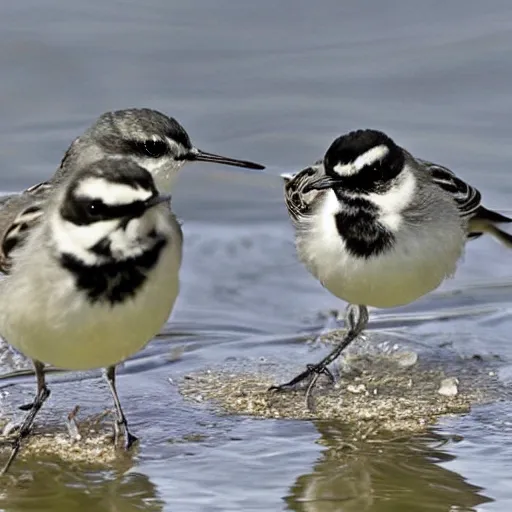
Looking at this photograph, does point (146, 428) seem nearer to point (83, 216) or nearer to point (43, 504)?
point (43, 504)

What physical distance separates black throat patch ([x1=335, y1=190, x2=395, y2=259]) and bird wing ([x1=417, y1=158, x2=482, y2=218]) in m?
0.84

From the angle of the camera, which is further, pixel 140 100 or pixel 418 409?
pixel 140 100

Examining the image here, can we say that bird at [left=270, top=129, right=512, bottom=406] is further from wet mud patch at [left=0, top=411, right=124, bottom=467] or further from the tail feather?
wet mud patch at [left=0, top=411, right=124, bottom=467]

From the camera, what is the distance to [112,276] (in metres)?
6.89

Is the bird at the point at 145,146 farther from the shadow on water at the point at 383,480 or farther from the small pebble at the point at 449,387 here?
the shadow on water at the point at 383,480

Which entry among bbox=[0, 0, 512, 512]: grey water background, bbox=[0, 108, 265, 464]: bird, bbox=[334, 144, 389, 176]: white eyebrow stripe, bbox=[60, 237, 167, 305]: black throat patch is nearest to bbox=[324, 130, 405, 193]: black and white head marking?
bbox=[334, 144, 389, 176]: white eyebrow stripe

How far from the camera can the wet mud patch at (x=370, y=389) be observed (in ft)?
27.6

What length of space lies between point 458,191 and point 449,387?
130 centimetres

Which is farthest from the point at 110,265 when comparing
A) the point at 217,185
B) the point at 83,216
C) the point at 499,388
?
the point at 217,185

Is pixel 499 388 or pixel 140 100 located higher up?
pixel 140 100

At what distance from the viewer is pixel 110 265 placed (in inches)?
270

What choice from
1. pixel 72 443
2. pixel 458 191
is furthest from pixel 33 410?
A: pixel 458 191

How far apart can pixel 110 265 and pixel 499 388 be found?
2.89 metres

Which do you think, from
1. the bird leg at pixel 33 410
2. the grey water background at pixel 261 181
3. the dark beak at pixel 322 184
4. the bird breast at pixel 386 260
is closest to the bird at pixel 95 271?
the bird leg at pixel 33 410
